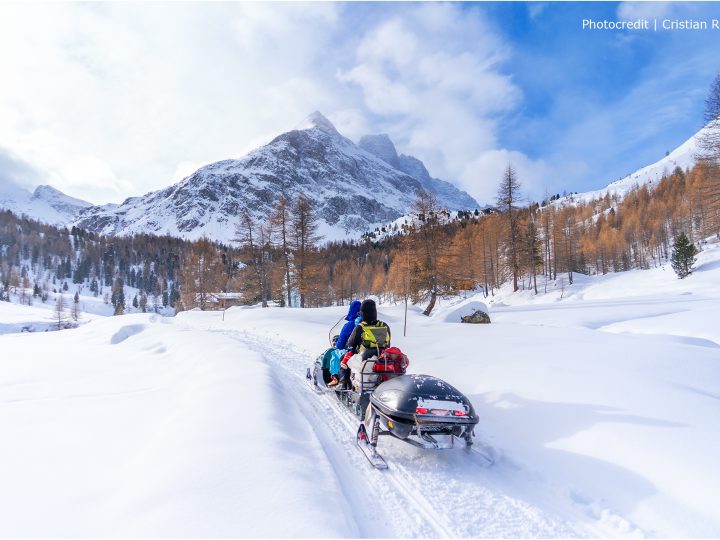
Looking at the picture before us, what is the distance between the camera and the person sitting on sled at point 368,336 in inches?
251

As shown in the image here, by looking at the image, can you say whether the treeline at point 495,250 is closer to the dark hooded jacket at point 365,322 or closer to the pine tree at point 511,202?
the pine tree at point 511,202

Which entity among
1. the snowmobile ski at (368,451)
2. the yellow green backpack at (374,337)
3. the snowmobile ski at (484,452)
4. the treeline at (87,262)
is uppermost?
the treeline at (87,262)

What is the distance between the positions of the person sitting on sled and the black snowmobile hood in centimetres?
A: 141

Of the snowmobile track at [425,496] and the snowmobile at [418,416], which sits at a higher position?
the snowmobile at [418,416]

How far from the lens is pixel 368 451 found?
16.3 ft

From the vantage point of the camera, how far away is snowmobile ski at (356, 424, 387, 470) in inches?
180

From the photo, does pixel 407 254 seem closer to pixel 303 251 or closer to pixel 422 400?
pixel 303 251

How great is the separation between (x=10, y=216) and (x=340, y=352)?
756ft

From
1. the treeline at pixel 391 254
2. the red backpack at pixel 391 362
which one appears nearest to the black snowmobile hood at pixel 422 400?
the red backpack at pixel 391 362

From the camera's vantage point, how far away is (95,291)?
14388 centimetres

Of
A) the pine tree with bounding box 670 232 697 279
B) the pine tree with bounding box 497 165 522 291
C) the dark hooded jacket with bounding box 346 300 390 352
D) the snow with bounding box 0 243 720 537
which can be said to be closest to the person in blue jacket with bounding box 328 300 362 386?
the snow with bounding box 0 243 720 537

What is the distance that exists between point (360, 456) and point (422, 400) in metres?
1.20

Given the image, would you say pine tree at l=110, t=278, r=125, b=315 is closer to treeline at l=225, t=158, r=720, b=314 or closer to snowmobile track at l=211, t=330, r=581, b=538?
treeline at l=225, t=158, r=720, b=314

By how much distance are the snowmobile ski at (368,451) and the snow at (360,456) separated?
4.4 inches
